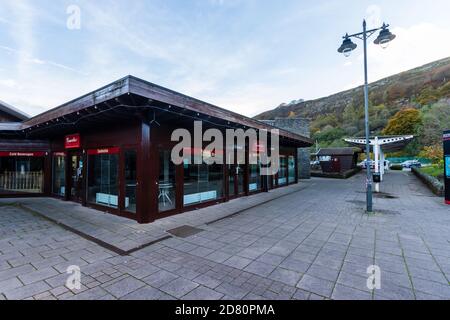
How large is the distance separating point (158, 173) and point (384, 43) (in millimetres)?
7519

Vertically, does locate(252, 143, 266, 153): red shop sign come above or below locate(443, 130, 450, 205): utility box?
above

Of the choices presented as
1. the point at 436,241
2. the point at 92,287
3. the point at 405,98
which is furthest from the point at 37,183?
the point at 405,98

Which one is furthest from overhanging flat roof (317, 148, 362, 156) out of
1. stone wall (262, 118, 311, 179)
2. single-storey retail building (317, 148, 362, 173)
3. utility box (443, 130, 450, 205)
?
utility box (443, 130, 450, 205)

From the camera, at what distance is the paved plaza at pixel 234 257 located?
2570mm

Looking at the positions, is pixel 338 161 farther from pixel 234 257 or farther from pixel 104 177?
pixel 234 257

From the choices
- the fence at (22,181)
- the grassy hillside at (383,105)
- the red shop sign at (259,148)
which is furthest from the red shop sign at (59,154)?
the grassy hillside at (383,105)

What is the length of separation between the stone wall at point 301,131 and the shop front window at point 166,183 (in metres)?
14.7

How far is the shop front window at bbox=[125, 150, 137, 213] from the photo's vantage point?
19.3ft

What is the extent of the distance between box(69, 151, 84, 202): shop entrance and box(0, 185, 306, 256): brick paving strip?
2.04 feet

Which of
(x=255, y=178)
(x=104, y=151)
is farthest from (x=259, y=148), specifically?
(x=104, y=151)

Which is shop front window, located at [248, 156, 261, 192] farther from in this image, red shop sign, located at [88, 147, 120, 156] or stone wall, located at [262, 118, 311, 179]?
stone wall, located at [262, 118, 311, 179]

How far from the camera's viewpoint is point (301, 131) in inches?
777

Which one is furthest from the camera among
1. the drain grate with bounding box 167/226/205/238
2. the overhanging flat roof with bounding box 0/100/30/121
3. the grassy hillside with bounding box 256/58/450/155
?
the grassy hillside with bounding box 256/58/450/155
